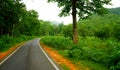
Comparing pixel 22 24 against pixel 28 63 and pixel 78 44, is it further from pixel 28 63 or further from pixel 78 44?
pixel 28 63

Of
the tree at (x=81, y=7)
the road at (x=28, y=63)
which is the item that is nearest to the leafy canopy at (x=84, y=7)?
the tree at (x=81, y=7)

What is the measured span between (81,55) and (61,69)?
6.83m

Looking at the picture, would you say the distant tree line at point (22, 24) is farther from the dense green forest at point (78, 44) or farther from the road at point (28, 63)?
the road at point (28, 63)

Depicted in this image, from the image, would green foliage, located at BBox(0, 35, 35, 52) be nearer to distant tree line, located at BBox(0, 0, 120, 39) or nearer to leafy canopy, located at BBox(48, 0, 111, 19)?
distant tree line, located at BBox(0, 0, 120, 39)

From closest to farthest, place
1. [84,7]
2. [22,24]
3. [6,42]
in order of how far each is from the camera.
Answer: [84,7] < [6,42] < [22,24]

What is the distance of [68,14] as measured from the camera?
26656 millimetres

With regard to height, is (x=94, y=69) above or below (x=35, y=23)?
below

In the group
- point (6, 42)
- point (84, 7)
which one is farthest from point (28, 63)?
point (6, 42)

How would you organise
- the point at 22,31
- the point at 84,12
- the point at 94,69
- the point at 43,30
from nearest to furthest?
the point at 94,69 < the point at 84,12 < the point at 22,31 < the point at 43,30

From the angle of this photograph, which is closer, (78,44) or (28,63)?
(28,63)

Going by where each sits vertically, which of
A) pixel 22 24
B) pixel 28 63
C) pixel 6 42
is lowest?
pixel 28 63

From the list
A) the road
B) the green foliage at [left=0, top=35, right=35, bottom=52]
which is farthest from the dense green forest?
the road

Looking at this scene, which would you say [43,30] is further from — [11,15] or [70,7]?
[70,7]

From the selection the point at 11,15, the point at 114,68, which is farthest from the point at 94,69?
the point at 11,15
